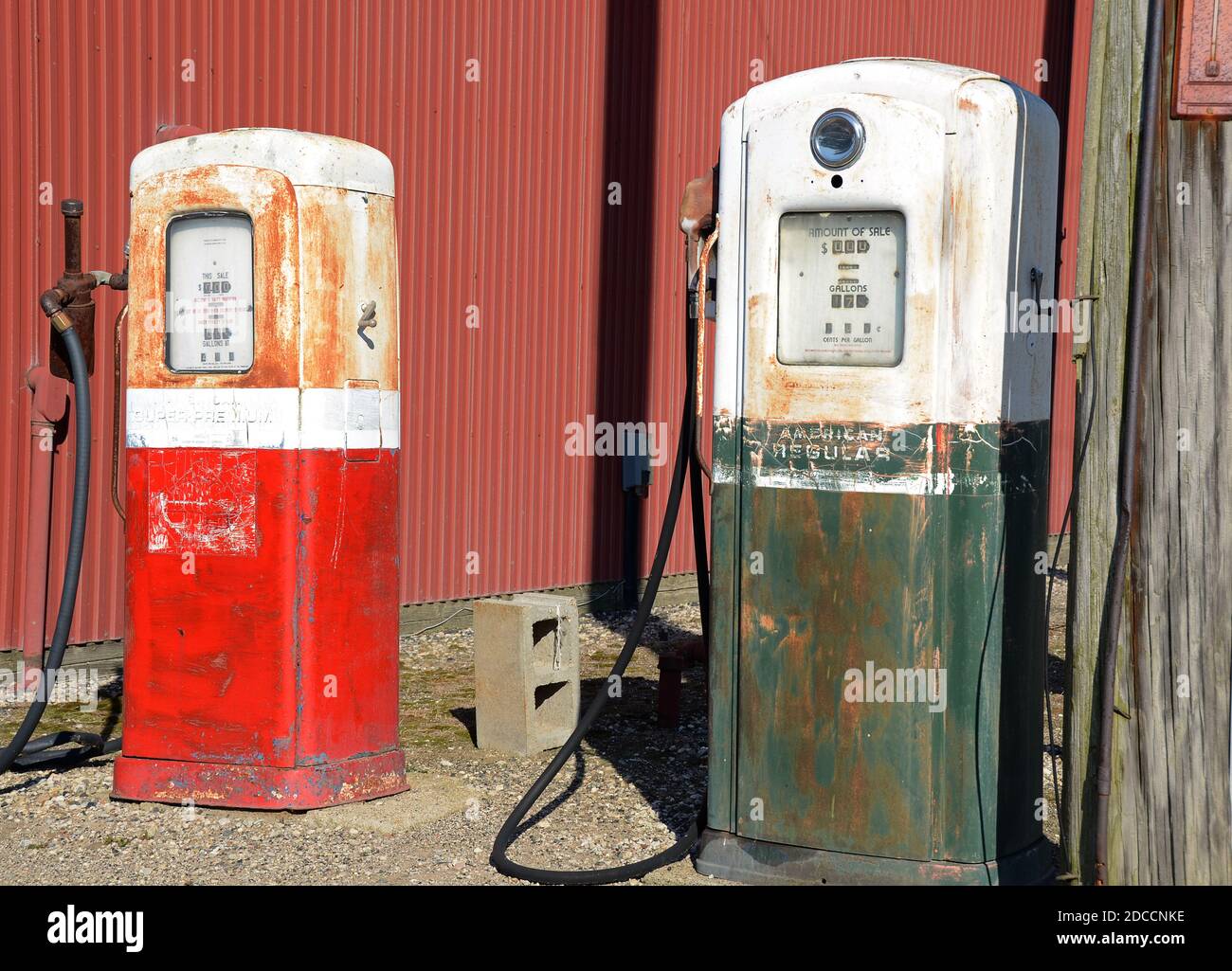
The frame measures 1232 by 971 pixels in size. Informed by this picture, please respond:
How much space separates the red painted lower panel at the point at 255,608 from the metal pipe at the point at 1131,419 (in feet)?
9.34

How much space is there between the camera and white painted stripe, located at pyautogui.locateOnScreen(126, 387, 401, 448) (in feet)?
17.2

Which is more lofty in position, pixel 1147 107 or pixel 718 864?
pixel 1147 107

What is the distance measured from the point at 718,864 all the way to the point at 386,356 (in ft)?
7.51

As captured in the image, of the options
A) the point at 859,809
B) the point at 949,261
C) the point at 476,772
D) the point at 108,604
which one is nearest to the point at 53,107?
the point at 108,604

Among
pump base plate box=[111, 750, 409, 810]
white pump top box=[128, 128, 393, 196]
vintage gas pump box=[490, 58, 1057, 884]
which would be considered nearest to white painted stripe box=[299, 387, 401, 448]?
white pump top box=[128, 128, 393, 196]

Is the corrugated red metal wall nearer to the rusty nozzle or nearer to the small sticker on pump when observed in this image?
the rusty nozzle

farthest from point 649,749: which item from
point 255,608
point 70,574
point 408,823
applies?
point 70,574

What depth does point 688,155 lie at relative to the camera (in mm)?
10570

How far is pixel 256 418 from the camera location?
526 cm

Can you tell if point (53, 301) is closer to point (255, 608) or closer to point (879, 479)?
A: point (255, 608)

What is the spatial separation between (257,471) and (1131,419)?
3.12m

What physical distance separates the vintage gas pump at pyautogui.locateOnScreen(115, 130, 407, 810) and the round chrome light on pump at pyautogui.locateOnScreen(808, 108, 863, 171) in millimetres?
1842

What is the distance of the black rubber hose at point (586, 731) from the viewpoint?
4.52m
